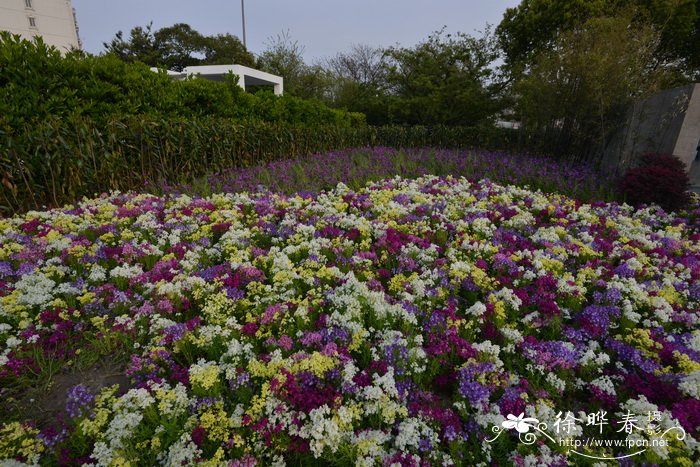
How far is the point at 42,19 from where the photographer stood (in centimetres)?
5028

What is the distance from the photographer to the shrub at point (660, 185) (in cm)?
806

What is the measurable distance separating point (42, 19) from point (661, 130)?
72.5 meters

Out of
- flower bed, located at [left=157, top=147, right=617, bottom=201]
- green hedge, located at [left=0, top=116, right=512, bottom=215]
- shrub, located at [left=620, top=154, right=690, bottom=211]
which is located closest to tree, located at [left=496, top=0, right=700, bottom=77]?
flower bed, located at [left=157, top=147, right=617, bottom=201]

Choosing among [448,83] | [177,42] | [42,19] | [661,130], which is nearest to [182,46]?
[177,42]

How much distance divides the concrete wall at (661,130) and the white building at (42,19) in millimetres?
63211

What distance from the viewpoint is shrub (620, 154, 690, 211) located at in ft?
26.4

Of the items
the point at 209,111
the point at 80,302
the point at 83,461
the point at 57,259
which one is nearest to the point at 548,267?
the point at 83,461

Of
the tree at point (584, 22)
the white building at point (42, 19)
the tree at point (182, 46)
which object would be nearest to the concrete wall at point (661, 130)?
the tree at point (584, 22)

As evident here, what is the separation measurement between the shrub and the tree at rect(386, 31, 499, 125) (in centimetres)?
1523

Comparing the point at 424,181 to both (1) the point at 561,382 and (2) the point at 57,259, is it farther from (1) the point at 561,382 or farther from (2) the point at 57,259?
(2) the point at 57,259

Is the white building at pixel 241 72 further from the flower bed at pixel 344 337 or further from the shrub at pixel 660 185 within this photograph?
the shrub at pixel 660 185

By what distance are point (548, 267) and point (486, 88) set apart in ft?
72.2

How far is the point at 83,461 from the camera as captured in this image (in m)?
2.57

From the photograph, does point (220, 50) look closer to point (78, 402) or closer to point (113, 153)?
point (113, 153)
